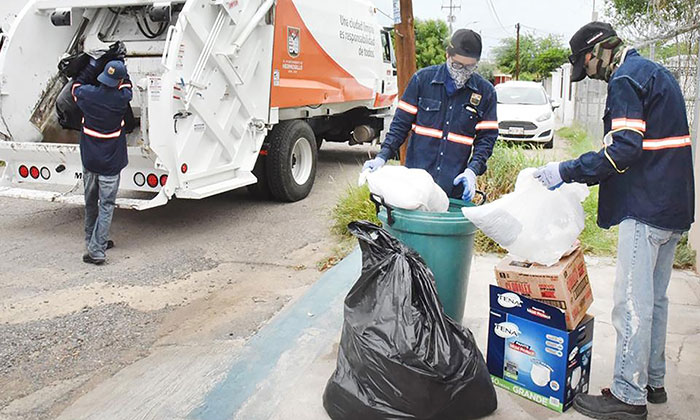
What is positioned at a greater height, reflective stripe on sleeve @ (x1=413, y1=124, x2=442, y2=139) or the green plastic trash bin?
reflective stripe on sleeve @ (x1=413, y1=124, x2=442, y2=139)

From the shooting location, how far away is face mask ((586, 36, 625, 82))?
2.59 meters

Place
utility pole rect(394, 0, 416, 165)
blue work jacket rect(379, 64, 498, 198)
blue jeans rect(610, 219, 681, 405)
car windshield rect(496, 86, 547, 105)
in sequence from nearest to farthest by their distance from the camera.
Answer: blue jeans rect(610, 219, 681, 405) < blue work jacket rect(379, 64, 498, 198) < utility pole rect(394, 0, 416, 165) < car windshield rect(496, 86, 547, 105)

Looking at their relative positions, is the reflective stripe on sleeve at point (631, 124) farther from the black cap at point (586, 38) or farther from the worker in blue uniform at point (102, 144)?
the worker in blue uniform at point (102, 144)

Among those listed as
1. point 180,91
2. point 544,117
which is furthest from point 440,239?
point 544,117

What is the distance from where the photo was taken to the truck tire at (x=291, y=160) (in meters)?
7.43

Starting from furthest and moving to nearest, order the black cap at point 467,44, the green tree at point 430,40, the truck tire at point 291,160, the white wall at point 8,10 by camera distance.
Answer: the green tree at point 430,40, the truck tire at point 291,160, the white wall at point 8,10, the black cap at point 467,44

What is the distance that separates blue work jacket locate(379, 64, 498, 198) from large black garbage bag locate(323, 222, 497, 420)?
1037mm

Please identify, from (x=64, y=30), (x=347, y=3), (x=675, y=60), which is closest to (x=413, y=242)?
(x=675, y=60)

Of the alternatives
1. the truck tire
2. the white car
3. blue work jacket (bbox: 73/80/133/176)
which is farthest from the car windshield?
blue work jacket (bbox: 73/80/133/176)

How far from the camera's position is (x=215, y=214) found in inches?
283

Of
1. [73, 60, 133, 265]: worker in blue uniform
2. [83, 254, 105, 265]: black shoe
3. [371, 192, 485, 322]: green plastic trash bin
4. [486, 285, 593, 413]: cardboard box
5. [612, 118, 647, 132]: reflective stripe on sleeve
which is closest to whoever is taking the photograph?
[612, 118, 647, 132]: reflective stripe on sleeve

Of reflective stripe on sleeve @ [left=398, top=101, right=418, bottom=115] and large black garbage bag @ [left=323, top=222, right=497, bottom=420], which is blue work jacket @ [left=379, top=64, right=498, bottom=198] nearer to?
reflective stripe on sleeve @ [left=398, top=101, right=418, bottom=115]

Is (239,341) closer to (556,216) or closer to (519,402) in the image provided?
(519,402)

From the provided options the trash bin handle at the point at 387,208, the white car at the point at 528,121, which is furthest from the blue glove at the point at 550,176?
the white car at the point at 528,121
